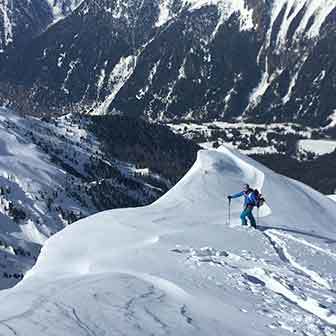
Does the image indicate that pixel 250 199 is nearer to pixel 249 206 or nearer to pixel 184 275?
pixel 249 206

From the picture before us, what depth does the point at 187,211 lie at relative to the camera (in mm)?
53625

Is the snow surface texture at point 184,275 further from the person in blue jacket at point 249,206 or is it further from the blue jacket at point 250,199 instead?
the blue jacket at point 250,199

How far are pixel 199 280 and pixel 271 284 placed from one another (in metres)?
3.27

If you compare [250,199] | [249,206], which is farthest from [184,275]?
[250,199]

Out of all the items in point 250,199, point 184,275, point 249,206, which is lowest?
point 184,275

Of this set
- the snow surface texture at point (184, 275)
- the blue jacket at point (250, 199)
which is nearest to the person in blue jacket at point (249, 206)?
the blue jacket at point (250, 199)

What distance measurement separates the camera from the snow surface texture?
2386 centimetres

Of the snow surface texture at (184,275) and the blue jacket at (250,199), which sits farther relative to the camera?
the blue jacket at (250,199)

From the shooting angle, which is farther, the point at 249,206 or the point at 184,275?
the point at 249,206

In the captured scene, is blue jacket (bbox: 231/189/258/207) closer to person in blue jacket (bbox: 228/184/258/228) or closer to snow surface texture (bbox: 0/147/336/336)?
person in blue jacket (bbox: 228/184/258/228)

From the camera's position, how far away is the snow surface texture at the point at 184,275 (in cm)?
2386

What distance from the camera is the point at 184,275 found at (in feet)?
103

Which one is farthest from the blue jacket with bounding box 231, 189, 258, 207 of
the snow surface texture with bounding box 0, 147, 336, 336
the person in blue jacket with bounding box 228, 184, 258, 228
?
the snow surface texture with bounding box 0, 147, 336, 336

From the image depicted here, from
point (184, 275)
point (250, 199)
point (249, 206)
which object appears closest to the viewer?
point (184, 275)
